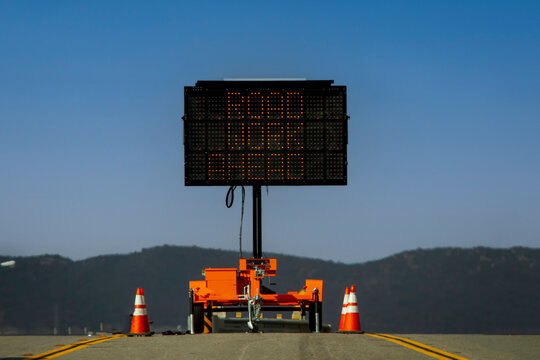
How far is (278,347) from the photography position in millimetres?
14297

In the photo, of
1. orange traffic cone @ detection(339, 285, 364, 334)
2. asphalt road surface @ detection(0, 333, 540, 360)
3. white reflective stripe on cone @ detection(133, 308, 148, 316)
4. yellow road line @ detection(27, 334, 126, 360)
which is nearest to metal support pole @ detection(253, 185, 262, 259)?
orange traffic cone @ detection(339, 285, 364, 334)

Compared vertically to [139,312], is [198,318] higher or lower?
lower

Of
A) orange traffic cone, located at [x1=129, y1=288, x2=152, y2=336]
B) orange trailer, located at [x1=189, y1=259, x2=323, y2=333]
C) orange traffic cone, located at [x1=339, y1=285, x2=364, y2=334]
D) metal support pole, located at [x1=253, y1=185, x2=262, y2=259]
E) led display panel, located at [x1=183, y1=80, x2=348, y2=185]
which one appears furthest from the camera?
metal support pole, located at [x1=253, y1=185, x2=262, y2=259]

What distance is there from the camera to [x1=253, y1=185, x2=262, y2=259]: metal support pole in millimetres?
24594

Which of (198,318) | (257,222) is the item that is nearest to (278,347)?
(198,318)

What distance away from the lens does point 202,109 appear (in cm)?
→ 2428

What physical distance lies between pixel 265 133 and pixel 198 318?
18.6 ft

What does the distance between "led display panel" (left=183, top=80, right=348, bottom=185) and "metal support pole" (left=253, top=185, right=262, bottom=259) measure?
2.13ft

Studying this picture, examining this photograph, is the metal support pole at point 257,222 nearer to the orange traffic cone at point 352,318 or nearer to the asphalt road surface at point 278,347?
the orange traffic cone at point 352,318

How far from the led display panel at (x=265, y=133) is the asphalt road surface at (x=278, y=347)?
733 centimetres

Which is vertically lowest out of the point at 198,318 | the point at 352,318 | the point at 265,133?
the point at 198,318

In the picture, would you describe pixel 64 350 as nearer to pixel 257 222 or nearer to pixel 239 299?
pixel 239 299

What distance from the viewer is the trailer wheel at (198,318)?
21156mm

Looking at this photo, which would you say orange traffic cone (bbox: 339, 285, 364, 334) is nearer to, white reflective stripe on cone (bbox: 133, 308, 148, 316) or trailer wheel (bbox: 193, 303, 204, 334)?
trailer wheel (bbox: 193, 303, 204, 334)
